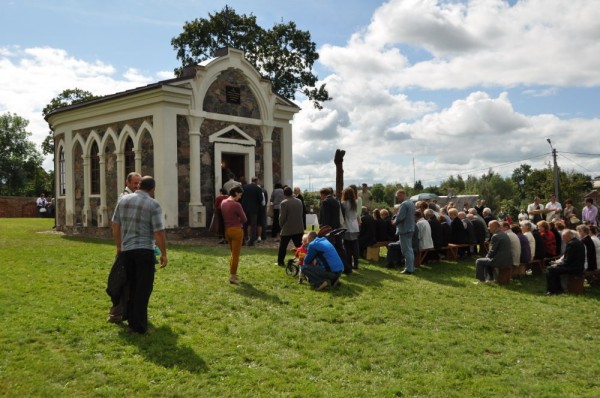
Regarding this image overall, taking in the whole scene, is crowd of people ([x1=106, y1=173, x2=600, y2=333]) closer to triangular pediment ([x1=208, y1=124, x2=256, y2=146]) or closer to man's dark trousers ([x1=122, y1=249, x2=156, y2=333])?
man's dark trousers ([x1=122, y1=249, x2=156, y2=333])

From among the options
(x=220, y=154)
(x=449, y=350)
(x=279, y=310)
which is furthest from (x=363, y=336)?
(x=220, y=154)

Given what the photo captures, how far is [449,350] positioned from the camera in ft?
23.1

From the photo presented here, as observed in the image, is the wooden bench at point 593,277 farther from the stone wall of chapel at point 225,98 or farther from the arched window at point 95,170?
the arched window at point 95,170

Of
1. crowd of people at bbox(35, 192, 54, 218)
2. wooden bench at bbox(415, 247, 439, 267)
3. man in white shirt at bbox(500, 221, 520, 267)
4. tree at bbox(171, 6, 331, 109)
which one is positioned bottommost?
wooden bench at bbox(415, 247, 439, 267)

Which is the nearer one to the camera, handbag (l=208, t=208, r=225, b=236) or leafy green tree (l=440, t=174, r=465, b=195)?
handbag (l=208, t=208, r=225, b=236)

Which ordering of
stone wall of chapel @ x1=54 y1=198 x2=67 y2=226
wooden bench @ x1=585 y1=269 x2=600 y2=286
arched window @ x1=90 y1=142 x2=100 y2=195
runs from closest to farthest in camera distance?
wooden bench @ x1=585 y1=269 x2=600 y2=286 < arched window @ x1=90 y1=142 x2=100 y2=195 < stone wall of chapel @ x1=54 y1=198 x2=67 y2=226

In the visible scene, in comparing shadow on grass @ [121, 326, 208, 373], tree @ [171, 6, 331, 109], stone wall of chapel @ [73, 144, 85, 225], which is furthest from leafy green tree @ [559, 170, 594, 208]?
shadow on grass @ [121, 326, 208, 373]

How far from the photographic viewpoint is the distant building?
666 inches

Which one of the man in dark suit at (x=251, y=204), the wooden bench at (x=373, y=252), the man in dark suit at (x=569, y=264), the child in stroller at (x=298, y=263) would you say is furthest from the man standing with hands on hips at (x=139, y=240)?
the man in dark suit at (x=251, y=204)

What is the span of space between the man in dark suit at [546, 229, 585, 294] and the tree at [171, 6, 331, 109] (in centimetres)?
2523

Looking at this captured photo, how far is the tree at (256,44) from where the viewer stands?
33.8 metres

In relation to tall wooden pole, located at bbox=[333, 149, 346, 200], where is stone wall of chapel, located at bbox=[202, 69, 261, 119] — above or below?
above

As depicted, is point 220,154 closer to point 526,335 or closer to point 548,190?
point 526,335

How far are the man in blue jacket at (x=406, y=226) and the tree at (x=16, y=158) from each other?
197 ft
